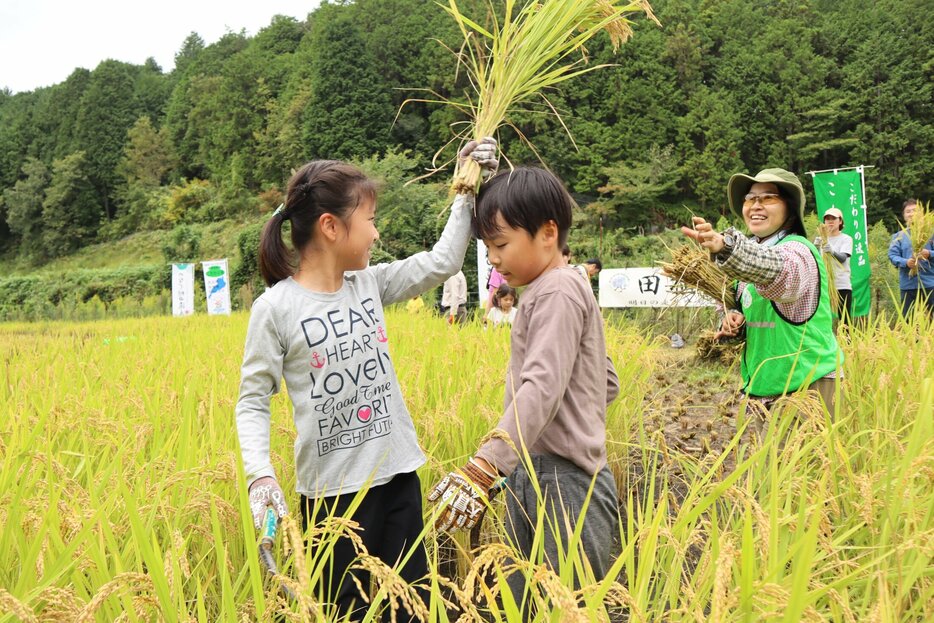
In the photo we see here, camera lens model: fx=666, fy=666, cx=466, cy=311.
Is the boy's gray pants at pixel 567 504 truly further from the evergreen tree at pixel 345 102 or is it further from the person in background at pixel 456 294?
the evergreen tree at pixel 345 102

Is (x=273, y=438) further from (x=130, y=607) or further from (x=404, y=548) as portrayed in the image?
(x=130, y=607)

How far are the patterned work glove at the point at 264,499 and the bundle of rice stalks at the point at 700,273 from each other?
1830 millimetres

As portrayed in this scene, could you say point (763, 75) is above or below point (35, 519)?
above

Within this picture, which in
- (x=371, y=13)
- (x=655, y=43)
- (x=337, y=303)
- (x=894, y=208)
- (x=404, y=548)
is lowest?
(x=404, y=548)

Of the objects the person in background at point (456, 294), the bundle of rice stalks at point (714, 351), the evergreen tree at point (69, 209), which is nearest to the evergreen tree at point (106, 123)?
the evergreen tree at point (69, 209)

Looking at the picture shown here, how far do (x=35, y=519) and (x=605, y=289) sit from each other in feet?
24.4

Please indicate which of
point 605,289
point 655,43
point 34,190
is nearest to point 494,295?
point 605,289

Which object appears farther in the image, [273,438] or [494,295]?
[494,295]

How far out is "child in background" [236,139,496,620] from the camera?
142 centimetres

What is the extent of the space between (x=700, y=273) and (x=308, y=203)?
5.71 ft

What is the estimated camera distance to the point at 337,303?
4.96 feet

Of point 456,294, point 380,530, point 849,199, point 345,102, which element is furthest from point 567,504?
point 345,102

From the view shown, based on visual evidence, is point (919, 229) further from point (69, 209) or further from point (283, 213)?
point (69, 209)

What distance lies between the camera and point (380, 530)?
58.6 inches
